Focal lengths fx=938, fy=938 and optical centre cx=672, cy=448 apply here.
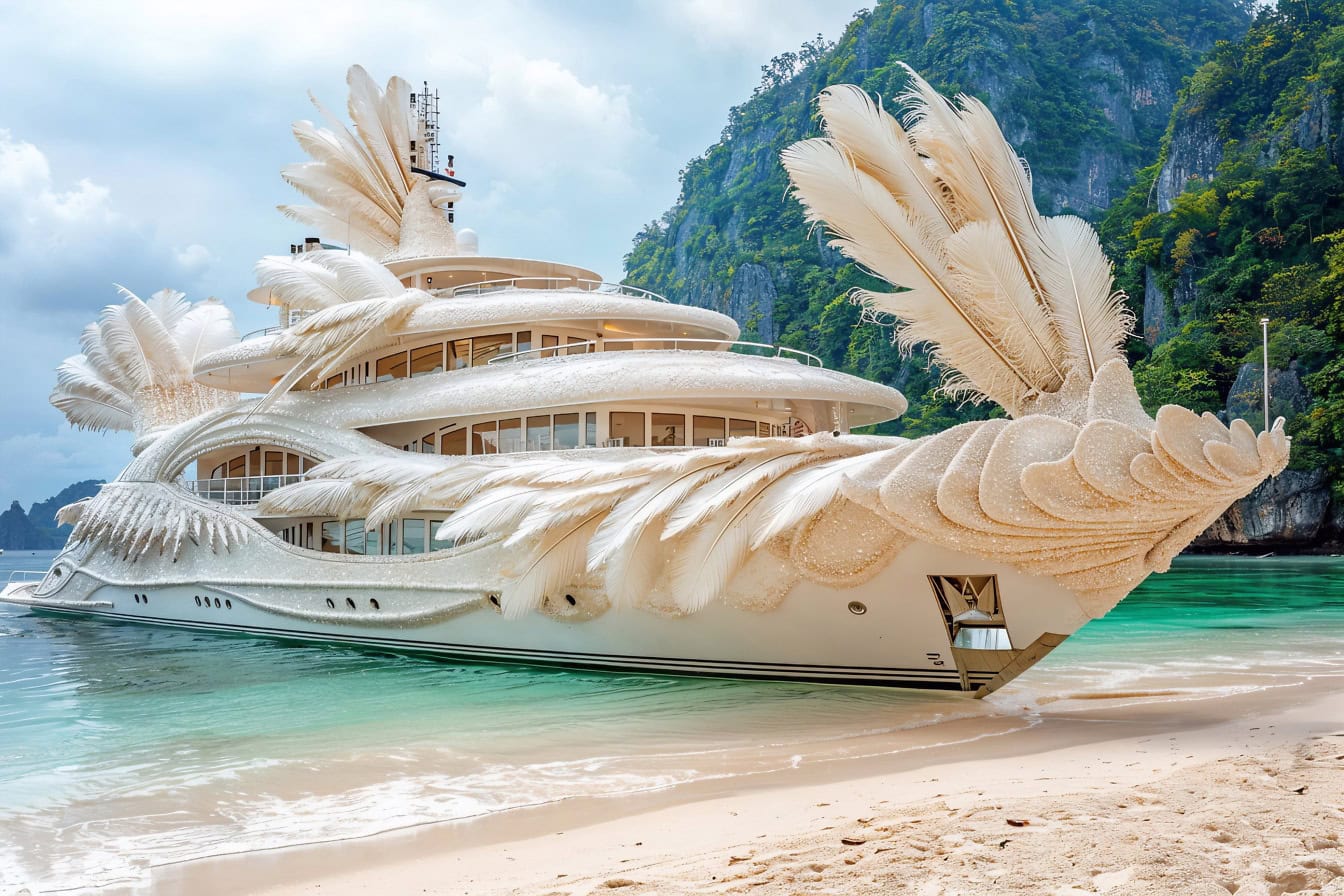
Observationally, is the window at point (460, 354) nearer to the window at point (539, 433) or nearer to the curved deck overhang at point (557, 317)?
the curved deck overhang at point (557, 317)

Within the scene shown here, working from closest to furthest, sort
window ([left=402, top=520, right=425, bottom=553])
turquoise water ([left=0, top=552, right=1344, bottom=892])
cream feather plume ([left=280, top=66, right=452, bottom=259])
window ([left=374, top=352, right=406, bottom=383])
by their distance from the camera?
turquoise water ([left=0, top=552, right=1344, bottom=892])
window ([left=402, top=520, right=425, bottom=553])
window ([left=374, top=352, right=406, bottom=383])
cream feather plume ([left=280, top=66, right=452, bottom=259])

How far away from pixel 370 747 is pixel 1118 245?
53.5m

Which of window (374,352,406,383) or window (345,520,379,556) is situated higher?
window (374,352,406,383)

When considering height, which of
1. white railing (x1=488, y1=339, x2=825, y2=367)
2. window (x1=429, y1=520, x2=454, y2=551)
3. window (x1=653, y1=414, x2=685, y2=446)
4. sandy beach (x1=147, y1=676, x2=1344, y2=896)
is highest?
white railing (x1=488, y1=339, x2=825, y2=367)

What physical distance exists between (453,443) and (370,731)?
601 centimetres

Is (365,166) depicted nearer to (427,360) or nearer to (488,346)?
(427,360)

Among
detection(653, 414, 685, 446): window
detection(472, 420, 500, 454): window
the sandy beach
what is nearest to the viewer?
the sandy beach

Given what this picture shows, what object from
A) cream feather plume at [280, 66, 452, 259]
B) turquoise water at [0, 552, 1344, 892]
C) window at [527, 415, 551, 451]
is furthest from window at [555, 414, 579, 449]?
cream feather plume at [280, 66, 452, 259]

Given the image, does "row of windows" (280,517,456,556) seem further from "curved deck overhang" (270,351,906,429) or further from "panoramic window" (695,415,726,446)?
"panoramic window" (695,415,726,446)

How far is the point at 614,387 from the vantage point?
37.7 feet

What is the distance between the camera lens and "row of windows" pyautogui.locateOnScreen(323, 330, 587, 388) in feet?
46.4

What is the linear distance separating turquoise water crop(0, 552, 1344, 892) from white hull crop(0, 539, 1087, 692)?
278 mm

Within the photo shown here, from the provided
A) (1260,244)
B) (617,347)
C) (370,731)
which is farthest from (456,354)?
(1260,244)

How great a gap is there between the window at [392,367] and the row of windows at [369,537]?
2506 millimetres
